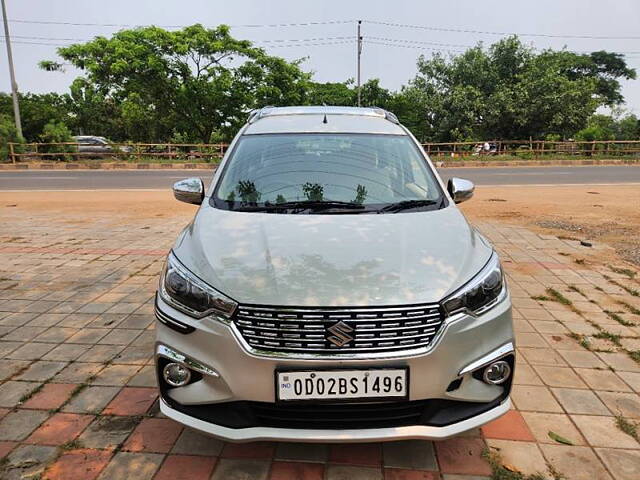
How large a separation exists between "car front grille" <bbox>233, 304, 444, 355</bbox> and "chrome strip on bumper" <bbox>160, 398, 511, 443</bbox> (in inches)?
13.1

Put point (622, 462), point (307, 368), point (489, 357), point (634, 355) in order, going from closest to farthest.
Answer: point (307, 368)
point (489, 357)
point (622, 462)
point (634, 355)

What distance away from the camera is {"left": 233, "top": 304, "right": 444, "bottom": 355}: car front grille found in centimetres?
201

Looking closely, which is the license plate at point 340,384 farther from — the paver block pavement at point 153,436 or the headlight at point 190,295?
the paver block pavement at point 153,436

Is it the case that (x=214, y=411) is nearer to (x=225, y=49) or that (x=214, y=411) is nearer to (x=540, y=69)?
(x=225, y=49)

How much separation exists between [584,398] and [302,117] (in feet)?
8.70

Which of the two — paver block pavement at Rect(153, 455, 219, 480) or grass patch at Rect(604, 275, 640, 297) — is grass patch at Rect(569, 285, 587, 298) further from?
paver block pavement at Rect(153, 455, 219, 480)

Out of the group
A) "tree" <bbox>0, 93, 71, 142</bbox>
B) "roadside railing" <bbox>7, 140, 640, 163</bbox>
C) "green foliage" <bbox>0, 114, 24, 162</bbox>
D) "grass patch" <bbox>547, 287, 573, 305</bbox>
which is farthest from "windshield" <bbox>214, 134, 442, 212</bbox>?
"tree" <bbox>0, 93, 71, 142</bbox>

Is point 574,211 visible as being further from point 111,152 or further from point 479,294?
point 111,152

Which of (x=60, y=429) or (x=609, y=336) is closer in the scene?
(x=60, y=429)

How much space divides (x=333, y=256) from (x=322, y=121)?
170cm

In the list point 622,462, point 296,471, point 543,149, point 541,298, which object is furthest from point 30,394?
point 543,149

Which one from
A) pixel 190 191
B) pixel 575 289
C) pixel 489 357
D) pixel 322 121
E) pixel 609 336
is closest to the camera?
pixel 489 357

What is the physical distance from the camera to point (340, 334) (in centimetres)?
201

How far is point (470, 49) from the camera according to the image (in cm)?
3041
